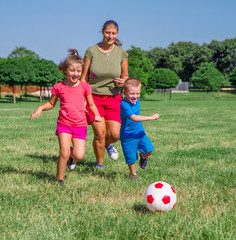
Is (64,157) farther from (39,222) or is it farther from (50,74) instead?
(50,74)

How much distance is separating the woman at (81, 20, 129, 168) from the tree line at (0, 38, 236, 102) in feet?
132

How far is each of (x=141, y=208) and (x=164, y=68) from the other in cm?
7252

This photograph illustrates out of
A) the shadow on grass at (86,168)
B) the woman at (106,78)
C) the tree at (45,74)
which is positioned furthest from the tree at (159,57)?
the woman at (106,78)

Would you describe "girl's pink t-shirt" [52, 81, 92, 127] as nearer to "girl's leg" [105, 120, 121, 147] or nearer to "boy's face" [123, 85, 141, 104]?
"boy's face" [123, 85, 141, 104]

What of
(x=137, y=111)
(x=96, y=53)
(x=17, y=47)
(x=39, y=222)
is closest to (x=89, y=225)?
(x=39, y=222)

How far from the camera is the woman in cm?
593

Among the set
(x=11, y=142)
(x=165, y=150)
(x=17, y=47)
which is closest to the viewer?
(x=165, y=150)

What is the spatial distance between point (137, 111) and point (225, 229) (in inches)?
96.8

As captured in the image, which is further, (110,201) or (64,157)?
(64,157)

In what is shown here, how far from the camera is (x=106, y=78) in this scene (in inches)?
237

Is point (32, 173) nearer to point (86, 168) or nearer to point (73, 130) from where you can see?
point (86, 168)

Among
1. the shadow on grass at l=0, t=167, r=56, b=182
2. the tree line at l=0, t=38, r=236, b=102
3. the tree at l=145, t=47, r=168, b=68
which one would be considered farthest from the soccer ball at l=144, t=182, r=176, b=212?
the tree at l=145, t=47, r=168, b=68

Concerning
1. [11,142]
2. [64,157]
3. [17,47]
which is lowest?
[11,142]

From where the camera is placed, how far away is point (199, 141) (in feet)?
31.2
